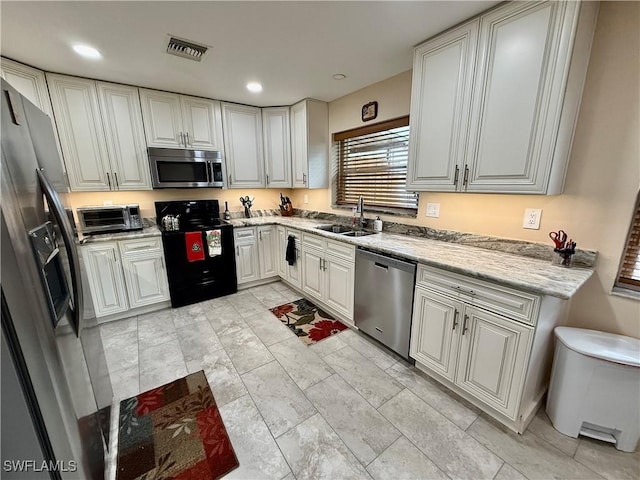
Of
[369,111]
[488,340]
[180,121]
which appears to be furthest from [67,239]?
[369,111]

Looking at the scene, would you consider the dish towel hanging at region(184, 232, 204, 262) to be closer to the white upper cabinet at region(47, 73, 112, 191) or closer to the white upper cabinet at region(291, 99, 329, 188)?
the white upper cabinet at region(47, 73, 112, 191)

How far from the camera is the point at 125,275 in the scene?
2.77 meters

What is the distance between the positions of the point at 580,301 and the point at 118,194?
4360 millimetres

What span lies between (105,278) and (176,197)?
1.24 meters

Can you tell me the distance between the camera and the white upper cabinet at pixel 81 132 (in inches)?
97.0

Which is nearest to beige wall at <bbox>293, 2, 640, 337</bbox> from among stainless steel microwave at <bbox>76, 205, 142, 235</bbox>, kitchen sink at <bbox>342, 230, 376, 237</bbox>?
kitchen sink at <bbox>342, 230, 376, 237</bbox>

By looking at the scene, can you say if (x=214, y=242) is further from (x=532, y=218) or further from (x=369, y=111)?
(x=532, y=218)

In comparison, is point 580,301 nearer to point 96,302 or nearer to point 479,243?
point 479,243

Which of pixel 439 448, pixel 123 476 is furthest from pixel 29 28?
pixel 439 448

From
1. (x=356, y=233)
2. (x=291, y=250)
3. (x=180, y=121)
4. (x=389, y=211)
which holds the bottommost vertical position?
(x=291, y=250)

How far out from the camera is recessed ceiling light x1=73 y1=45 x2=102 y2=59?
78.5 inches

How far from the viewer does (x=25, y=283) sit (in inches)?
29.0

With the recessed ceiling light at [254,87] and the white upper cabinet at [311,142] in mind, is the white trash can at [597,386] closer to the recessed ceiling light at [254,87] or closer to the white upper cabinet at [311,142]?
the white upper cabinet at [311,142]

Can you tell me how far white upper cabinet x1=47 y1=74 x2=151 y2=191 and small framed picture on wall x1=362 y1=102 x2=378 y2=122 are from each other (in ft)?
8.04
